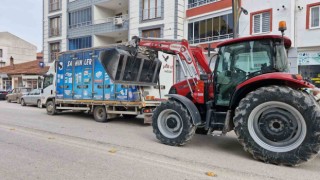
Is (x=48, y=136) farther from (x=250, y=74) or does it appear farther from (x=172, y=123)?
(x=250, y=74)

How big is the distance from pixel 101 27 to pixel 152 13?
21.6 feet

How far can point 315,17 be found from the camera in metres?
16.5

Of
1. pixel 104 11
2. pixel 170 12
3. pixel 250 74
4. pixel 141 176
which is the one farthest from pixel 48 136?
pixel 104 11

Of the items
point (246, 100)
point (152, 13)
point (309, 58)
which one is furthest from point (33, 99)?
point (309, 58)

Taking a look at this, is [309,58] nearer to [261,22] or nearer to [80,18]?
[261,22]

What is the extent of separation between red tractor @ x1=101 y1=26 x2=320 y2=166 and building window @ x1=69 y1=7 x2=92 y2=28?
23.5 meters

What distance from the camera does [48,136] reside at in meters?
8.09

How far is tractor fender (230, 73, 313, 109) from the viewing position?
214 inches

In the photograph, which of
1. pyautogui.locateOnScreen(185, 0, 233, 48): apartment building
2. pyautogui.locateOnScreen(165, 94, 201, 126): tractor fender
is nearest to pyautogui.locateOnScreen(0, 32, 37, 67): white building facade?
pyautogui.locateOnScreen(185, 0, 233, 48): apartment building

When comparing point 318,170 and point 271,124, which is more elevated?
point 271,124

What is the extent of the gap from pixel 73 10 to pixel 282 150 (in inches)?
1204

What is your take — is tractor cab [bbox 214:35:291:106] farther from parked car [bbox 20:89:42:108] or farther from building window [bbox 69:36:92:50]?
building window [bbox 69:36:92:50]

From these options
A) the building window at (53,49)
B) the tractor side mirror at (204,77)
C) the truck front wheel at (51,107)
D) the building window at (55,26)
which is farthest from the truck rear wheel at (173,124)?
the building window at (55,26)

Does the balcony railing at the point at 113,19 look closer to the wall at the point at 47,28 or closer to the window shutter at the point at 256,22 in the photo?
the wall at the point at 47,28
